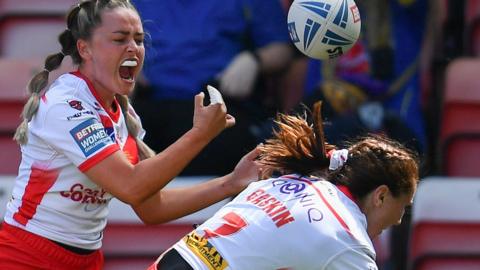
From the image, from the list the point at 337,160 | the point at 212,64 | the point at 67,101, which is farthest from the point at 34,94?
the point at 212,64

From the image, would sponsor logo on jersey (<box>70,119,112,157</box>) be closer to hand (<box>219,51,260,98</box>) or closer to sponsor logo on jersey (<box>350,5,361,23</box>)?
sponsor logo on jersey (<box>350,5,361,23</box>)

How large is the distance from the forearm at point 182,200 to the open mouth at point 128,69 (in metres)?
0.41

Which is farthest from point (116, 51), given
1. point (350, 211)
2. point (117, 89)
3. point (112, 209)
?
point (112, 209)

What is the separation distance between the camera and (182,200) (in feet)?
12.1

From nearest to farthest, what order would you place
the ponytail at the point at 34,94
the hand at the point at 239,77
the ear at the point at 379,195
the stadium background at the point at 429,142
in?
the ear at the point at 379,195
the ponytail at the point at 34,94
the stadium background at the point at 429,142
the hand at the point at 239,77

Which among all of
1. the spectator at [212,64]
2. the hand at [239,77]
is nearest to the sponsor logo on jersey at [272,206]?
the spectator at [212,64]

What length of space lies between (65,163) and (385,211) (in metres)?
0.97

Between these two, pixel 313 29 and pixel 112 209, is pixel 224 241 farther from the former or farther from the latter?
pixel 112 209

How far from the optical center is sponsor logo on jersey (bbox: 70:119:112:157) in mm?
3301

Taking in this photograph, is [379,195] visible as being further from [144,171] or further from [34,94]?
[34,94]

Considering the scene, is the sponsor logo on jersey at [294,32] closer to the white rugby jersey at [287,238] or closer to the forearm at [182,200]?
the forearm at [182,200]

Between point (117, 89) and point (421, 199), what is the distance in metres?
1.89

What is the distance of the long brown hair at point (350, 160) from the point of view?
3.14 m

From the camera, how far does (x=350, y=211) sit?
3.04 metres
